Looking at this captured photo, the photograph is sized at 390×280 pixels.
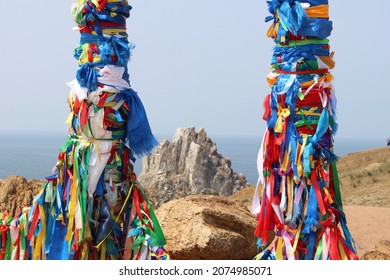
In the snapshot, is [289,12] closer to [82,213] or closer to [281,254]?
[281,254]

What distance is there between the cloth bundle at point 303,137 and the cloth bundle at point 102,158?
93 cm

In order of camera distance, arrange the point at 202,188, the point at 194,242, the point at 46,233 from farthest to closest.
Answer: the point at 202,188 → the point at 194,242 → the point at 46,233

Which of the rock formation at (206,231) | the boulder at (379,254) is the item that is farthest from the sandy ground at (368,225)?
the rock formation at (206,231)

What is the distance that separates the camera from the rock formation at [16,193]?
21.8 ft

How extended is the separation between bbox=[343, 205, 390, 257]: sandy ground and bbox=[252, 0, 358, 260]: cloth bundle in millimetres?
2334

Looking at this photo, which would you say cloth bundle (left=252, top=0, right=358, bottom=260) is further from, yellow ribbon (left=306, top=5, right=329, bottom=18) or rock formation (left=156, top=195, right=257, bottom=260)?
rock formation (left=156, top=195, right=257, bottom=260)

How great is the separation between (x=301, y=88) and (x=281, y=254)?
1198 mm

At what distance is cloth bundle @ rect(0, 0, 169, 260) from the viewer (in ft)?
15.1

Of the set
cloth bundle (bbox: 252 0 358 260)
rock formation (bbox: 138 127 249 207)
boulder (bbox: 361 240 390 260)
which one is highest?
cloth bundle (bbox: 252 0 358 260)

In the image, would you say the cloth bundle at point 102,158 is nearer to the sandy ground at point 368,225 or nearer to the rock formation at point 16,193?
the rock formation at point 16,193

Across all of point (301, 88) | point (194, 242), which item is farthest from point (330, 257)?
point (194, 242)

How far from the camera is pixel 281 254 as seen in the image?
4.55 meters

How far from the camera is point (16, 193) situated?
6797 millimetres

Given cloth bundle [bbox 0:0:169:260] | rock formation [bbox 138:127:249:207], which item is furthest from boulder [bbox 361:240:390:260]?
rock formation [bbox 138:127:249:207]
